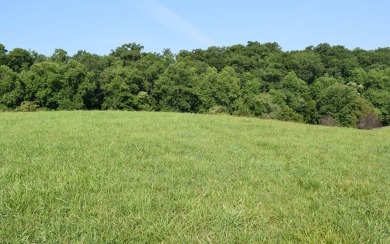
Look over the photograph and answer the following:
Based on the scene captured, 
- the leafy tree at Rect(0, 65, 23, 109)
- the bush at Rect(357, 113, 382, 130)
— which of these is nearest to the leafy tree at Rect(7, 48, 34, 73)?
the leafy tree at Rect(0, 65, 23, 109)

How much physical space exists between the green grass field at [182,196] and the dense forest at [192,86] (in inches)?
1884

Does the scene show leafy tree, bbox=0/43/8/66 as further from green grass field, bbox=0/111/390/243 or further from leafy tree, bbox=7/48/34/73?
green grass field, bbox=0/111/390/243

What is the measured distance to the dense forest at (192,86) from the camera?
63.5 metres

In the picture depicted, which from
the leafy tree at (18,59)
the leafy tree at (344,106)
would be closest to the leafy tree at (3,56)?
the leafy tree at (18,59)

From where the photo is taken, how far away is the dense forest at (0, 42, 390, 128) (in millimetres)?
63472

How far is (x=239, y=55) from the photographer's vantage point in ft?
326

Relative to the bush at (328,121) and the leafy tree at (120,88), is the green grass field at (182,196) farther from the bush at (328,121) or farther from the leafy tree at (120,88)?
the bush at (328,121)

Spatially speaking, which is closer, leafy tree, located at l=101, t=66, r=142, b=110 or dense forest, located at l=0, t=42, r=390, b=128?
dense forest, located at l=0, t=42, r=390, b=128

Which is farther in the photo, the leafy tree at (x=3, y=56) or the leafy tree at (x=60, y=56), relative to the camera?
the leafy tree at (x=60, y=56)

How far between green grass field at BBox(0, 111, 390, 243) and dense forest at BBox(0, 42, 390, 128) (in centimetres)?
4786

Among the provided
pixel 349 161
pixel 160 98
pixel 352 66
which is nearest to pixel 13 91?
pixel 160 98

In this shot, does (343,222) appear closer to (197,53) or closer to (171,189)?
(171,189)

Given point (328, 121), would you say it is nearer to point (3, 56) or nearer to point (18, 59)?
point (18, 59)

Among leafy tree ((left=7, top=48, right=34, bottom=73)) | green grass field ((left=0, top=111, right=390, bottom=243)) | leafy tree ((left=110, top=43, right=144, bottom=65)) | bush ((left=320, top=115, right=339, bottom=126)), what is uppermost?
leafy tree ((left=110, top=43, right=144, bottom=65))
